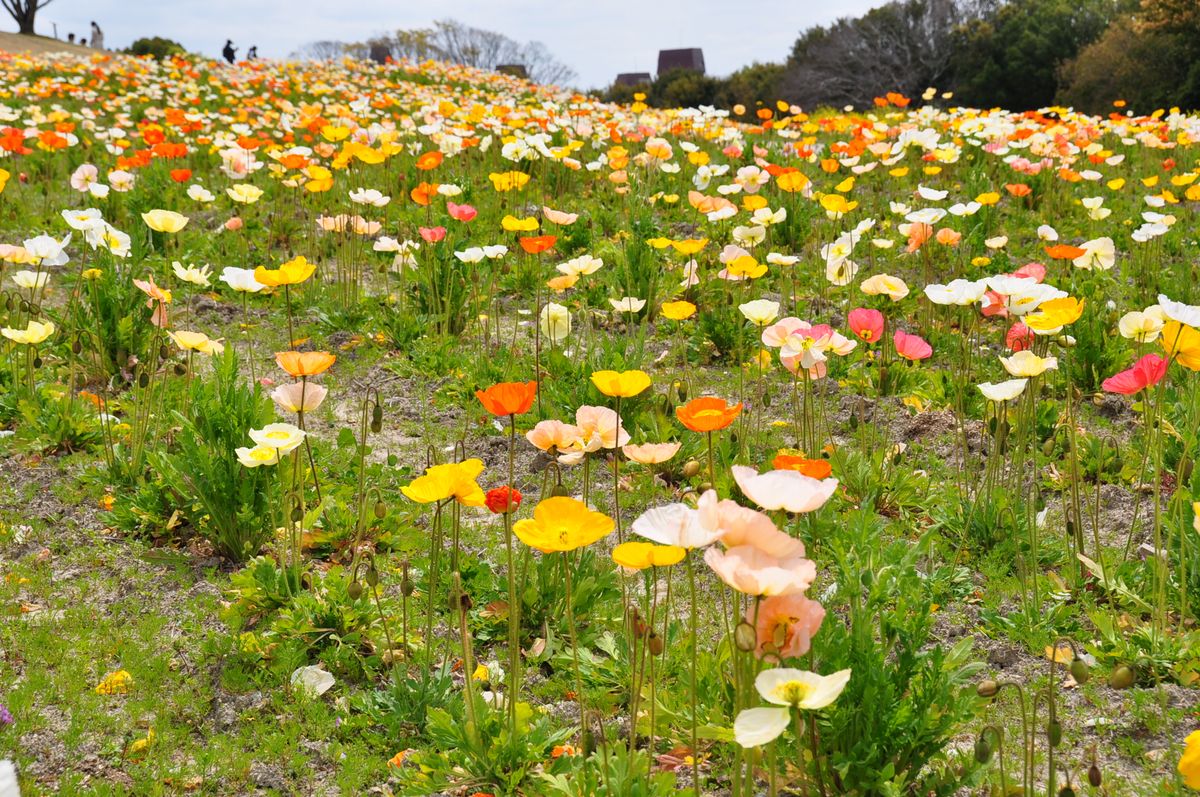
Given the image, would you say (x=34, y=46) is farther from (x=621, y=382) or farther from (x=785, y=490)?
(x=785, y=490)

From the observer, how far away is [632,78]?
135 ft

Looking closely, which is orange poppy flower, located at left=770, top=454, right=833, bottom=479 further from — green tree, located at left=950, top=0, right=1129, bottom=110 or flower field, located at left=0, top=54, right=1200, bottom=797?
green tree, located at left=950, top=0, right=1129, bottom=110

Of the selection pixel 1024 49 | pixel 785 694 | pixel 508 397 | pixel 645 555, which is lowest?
pixel 785 694

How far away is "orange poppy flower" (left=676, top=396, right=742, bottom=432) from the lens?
194 cm

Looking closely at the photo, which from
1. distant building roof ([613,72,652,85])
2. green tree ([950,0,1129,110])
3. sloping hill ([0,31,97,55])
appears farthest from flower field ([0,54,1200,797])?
distant building roof ([613,72,652,85])

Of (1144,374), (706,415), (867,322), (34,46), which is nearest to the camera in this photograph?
(706,415)

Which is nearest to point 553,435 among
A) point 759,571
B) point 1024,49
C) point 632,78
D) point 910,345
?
point 759,571

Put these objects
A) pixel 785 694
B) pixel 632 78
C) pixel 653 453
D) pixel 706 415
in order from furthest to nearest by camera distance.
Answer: pixel 632 78, pixel 653 453, pixel 706 415, pixel 785 694

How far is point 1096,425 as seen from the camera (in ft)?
12.3

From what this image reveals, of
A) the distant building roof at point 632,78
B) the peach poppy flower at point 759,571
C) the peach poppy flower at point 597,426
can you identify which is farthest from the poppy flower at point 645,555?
the distant building roof at point 632,78

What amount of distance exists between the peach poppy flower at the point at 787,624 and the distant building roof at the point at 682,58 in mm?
45178

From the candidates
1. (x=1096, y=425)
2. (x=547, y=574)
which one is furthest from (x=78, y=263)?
(x=1096, y=425)

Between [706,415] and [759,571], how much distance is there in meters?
0.60

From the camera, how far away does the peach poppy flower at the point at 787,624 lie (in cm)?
147
